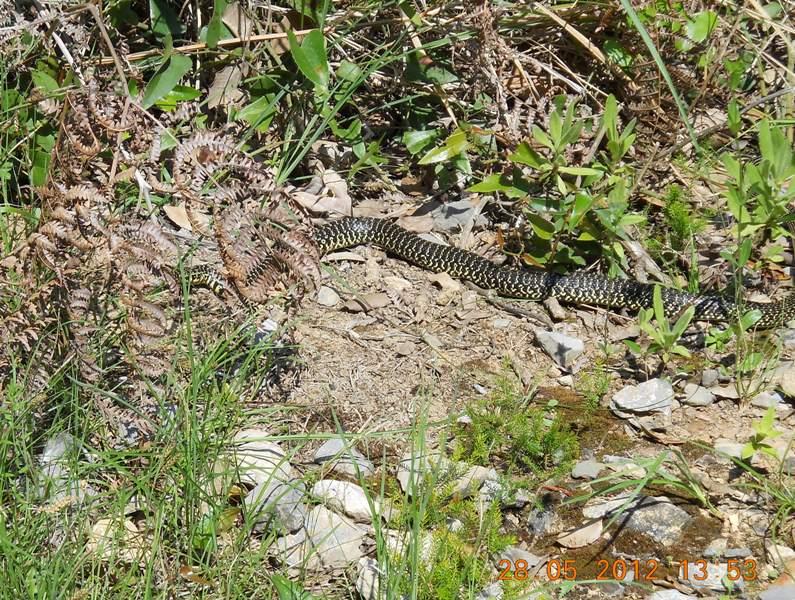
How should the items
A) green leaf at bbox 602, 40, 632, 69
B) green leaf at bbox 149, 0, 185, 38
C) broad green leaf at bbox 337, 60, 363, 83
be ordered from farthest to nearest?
green leaf at bbox 602, 40, 632, 69 → broad green leaf at bbox 337, 60, 363, 83 → green leaf at bbox 149, 0, 185, 38

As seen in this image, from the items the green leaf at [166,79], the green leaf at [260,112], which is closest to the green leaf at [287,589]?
the green leaf at [166,79]

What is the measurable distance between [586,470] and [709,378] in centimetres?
140

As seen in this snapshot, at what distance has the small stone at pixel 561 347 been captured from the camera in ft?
22.0

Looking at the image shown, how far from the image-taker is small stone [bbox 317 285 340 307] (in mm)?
7246

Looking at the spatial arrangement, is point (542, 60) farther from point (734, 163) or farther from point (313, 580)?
point (313, 580)

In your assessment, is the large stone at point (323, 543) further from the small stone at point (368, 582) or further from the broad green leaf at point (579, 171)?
the broad green leaf at point (579, 171)

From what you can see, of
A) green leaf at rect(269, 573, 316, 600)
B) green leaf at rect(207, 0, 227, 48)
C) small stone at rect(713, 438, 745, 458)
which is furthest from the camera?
green leaf at rect(207, 0, 227, 48)

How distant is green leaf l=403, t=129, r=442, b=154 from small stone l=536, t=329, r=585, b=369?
88.7 inches

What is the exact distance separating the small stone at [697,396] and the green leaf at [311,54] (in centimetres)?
371

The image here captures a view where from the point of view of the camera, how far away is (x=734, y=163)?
6242 mm

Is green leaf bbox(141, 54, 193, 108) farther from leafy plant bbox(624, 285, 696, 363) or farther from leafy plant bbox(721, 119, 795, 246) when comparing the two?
leafy plant bbox(721, 119, 795, 246)

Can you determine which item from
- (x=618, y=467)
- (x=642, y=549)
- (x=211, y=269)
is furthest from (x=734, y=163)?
(x=211, y=269)

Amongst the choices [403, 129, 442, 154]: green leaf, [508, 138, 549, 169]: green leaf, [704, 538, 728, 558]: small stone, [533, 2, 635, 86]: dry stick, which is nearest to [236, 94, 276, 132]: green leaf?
[403, 129, 442, 154]: green leaf

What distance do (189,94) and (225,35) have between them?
63 centimetres
